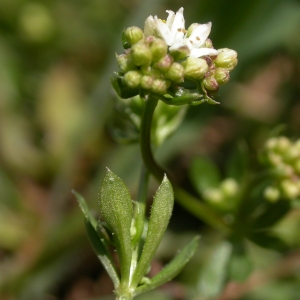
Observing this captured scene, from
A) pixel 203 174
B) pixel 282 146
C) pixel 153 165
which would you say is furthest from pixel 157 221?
pixel 203 174

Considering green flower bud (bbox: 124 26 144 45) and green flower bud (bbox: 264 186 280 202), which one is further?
green flower bud (bbox: 264 186 280 202)

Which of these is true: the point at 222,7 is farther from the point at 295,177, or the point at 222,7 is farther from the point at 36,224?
the point at 36,224

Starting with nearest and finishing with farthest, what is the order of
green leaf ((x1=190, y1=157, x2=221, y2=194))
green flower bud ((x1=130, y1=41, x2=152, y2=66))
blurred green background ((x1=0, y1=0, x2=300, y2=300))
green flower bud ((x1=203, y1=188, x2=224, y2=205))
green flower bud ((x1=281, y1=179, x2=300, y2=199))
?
green flower bud ((x1=130, y1=41, x2=152, y2=66)) < green flower bud ((x1=281, y1=179, x2=300, y2=199)) < green flower bud ((x1=203, y1=188, x2=224, y2=205)) < green leaf ((x1=190, y1=157, x2=221, y2=194)) < blurred green background ((x1=0, y1=0, x2=300, y2=300))

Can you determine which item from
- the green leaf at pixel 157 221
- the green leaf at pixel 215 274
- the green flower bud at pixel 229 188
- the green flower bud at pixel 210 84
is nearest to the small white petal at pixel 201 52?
the green flower bud at pixel 210 84

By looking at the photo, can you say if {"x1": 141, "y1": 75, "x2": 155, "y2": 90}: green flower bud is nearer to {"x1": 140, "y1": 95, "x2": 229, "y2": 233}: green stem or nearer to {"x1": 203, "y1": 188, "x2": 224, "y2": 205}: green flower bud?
{"x1": 140, "y1": 95, "x2": 229, "y2": 233}: green stem

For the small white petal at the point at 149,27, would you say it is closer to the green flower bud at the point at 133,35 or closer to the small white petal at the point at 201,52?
the green flower bud at the point at 133,35

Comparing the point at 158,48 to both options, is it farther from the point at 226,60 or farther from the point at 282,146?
the point at 282,146

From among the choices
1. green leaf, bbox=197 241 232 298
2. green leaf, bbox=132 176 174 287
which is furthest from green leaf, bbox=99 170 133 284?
green leaf, bbox=197 241 232 298

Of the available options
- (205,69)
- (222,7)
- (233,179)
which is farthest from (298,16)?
(205,69)
